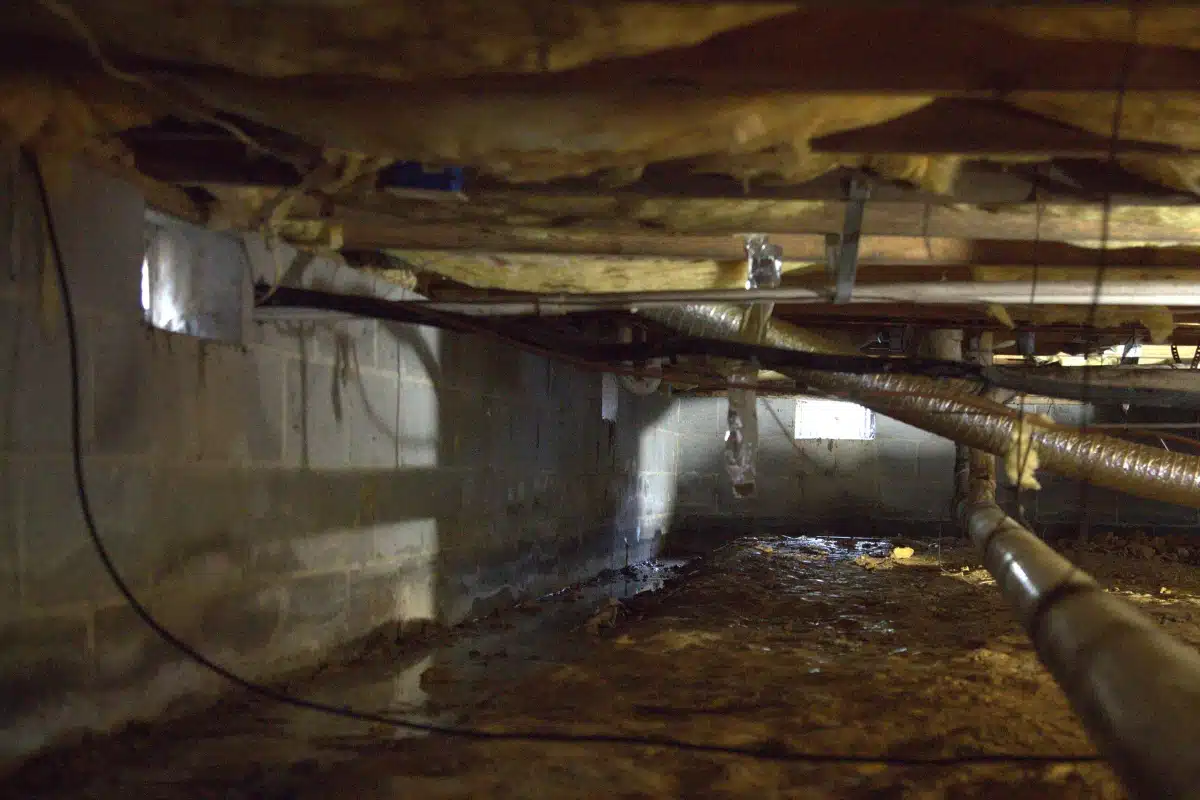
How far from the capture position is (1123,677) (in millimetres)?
1531

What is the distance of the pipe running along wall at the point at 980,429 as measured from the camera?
13.0 feet

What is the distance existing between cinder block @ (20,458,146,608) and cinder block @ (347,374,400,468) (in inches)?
42.8

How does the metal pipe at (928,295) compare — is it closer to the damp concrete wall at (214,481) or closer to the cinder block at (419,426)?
the damp concrete wall at (214,481)

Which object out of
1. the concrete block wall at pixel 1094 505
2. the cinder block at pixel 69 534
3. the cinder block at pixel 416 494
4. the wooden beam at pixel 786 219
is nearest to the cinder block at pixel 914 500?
the concrete block wall at pixel 1094 505

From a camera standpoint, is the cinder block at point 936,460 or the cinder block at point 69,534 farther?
the cinder block at point 936,460

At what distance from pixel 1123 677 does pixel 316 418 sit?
245cm

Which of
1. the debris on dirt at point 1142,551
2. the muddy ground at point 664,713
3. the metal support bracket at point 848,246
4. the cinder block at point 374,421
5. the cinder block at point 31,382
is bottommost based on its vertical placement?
the debris on dirt at point 1142,551

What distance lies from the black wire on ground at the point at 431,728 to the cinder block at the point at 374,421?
98cm

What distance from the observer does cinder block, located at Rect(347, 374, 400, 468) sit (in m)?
3.32

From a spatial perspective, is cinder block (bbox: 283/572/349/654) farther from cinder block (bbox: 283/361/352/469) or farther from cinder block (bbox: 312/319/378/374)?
cinder block (bbox: 312/319/378/374)

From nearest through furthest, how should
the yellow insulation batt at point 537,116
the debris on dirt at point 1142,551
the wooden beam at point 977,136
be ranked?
the yellow insulation batt at point 537,116
the wooden beam at point 977,136
the debris on dirt at point 1142,551

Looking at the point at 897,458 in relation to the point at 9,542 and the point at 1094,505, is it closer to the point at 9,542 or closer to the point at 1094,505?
the point at 1094,505

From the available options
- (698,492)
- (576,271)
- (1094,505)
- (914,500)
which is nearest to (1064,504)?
(1094,505)

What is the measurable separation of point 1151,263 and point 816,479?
5871mm
